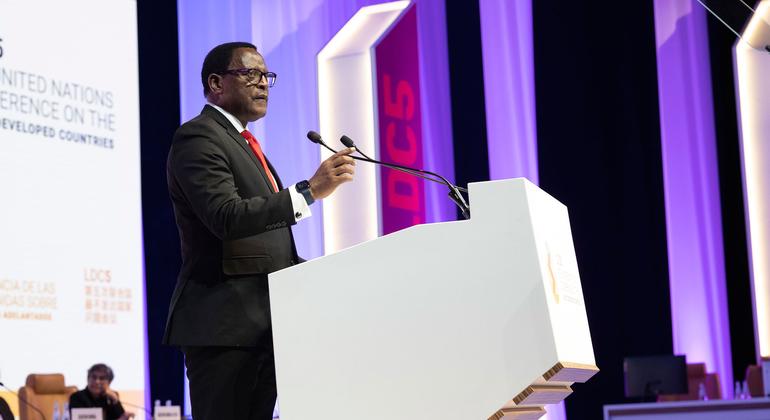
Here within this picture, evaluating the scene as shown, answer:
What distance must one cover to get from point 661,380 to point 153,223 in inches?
146

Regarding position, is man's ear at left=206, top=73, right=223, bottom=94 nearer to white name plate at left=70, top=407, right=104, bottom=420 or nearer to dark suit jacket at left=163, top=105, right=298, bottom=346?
dark suit jacket at left=163, top=105, right=298, bottom=346

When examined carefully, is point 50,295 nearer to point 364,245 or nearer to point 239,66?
point 239,66

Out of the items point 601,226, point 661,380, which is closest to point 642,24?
point 601,226

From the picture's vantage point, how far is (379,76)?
7699 millimetres

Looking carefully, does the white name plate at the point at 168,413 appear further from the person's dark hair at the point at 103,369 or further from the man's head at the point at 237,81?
the man's head at the point at 237,81

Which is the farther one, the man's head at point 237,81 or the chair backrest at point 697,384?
the chair backrest at point 697,384

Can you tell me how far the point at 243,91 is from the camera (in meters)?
2.62

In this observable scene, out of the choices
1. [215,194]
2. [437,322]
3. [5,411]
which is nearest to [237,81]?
[215,194]

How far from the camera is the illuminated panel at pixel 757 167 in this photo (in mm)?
8094

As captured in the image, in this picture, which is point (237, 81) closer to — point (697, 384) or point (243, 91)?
point (243, 91)

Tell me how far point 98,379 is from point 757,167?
527cm

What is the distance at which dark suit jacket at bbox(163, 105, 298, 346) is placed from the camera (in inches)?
91.4

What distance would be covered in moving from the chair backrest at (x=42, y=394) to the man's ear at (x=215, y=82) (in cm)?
321

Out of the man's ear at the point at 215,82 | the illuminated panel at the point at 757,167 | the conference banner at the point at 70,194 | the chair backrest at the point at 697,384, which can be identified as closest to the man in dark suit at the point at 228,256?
the man's ear at the point at 215,82
